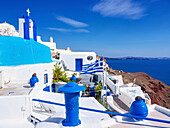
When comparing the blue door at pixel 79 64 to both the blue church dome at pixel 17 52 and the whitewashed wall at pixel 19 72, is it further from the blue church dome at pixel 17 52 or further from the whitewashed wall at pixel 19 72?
the whitewashed wall at pixel 19 72

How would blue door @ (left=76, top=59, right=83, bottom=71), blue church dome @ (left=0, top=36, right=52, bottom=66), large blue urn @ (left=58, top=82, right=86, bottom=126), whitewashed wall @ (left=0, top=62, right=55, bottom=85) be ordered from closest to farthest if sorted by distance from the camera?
1. large blue urn @ (left=58, top=82, right=86, bottom=126)
2. whitewashed wall @ (left=0, top=62, right=55, bottom=85)
3. blue church dome @ (left=0, top=36, right=52, bottom=66)
4. blue door @ (left=76, top=59, right=83, bottom=71)

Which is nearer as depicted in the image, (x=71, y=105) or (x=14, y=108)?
(x=71, y=105)

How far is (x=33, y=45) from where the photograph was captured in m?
11.5

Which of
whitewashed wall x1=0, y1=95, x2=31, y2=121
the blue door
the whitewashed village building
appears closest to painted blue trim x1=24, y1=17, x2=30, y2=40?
the whitewashed village building

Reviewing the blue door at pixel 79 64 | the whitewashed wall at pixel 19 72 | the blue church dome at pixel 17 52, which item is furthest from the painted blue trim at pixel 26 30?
the blue door at pixel 79 64

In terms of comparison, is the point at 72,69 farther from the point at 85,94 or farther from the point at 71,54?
the point at 85,94

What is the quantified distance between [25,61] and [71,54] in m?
10.6

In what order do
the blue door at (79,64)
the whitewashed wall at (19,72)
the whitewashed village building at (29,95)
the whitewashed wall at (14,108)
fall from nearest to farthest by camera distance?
the whitewashed village building at (29,95), the whitewashed wall at (14,108), the whitewashed wall at (19,72), the blue door at (79,64)

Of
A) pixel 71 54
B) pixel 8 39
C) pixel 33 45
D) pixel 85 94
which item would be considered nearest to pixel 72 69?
pixel 71 54

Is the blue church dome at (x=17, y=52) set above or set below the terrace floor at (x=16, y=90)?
above

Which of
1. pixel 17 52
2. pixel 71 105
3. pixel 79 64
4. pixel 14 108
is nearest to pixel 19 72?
pixel 17 52

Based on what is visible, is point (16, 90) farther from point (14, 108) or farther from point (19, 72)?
point (19, 72)

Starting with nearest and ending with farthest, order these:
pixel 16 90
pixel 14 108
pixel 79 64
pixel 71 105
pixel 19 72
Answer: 1. pixel 71 105
2. pixel 14 108
3. pixel 16 90
4. pixel 19 72
5. pixel 79 64

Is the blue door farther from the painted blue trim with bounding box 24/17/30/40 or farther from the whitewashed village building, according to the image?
the painted blue trim with bounding box 24/17/30/40
